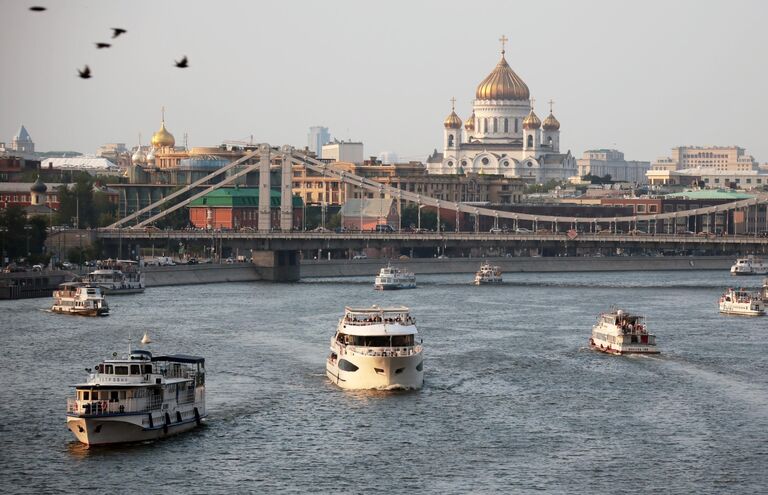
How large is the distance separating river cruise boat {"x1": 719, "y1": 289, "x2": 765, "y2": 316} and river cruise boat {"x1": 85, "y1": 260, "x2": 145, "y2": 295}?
3103 cm

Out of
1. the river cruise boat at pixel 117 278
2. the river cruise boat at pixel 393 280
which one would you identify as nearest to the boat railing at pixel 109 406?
the river cruise boat at pixel 117 278

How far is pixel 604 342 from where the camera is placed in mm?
73438

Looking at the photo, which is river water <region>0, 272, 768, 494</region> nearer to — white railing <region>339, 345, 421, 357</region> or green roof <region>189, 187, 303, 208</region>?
white railing <region>339, 345, 421, 357</region>

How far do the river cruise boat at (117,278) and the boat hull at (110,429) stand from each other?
4695 centimetres

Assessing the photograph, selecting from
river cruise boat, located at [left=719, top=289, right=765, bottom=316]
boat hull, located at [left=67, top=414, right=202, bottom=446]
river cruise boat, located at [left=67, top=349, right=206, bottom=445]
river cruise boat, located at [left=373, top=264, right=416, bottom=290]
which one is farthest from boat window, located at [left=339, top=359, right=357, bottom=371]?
river cruise boat, located at [left=373, top=264, right=416, bottom=290]

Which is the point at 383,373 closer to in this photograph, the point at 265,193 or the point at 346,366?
the point at 346,366

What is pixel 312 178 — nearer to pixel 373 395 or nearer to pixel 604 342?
pixel 604 342

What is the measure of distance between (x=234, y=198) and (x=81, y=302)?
6826 cm

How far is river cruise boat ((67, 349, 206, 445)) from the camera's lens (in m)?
50.2

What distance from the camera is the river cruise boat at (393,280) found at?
111m

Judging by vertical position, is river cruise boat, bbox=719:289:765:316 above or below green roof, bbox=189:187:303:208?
below

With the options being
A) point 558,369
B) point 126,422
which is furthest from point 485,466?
point 558,369

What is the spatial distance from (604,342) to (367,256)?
79.3 metres

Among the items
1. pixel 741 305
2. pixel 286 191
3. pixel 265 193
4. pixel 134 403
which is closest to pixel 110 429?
pixel 134 403
